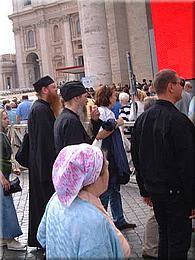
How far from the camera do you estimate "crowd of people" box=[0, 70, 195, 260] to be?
82.8 inches

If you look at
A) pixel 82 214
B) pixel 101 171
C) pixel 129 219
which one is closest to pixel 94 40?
pixel 129 219

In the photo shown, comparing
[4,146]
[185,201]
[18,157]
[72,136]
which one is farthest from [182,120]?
[4,146]

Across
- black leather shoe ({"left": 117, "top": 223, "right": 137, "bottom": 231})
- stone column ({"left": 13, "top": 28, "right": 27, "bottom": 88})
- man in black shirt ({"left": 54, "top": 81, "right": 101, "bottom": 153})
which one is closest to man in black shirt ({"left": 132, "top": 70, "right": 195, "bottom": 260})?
man in black shirt ({"left": 54, "top": 81, "right": 101, "bottom": 153})

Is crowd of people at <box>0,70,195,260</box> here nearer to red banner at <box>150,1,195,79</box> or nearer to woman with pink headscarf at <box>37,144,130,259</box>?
woman with pink headscarf at <box>37,144,130,259</box>

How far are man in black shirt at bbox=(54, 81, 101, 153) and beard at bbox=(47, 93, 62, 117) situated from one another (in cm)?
37

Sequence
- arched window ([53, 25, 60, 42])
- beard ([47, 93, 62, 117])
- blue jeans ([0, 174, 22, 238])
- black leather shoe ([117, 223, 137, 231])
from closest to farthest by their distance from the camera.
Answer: beard ([47, 93, 62, 117]) → blue jeans ([0, 174, 22, 238]) → black leather shoe ([117, 223, 137, 231]) → arched window ([53, 25, 60, 42])

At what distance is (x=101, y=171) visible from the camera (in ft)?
7.20

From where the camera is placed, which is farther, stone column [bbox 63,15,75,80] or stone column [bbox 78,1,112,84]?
stone column [bbox 63,15,75,80]

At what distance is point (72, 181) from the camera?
2.11 metres

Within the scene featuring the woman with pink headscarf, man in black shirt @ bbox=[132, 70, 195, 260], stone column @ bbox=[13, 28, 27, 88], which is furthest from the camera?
stone column @ bbox=[13, 28, 27, 88]

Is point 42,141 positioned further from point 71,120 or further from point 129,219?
point 129,219

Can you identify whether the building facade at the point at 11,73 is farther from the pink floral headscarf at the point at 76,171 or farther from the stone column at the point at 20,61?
the pink floral headscarf at the point at 76,171

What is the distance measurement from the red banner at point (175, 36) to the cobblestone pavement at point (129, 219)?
5.50 feet

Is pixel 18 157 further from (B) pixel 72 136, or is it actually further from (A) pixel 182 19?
(A) pixel 182 19
